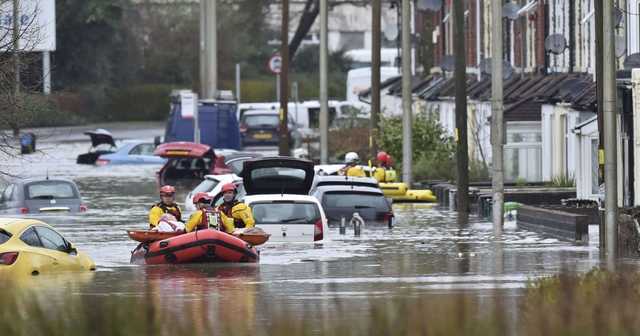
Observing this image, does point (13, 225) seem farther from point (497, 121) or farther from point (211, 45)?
point (211, 45)

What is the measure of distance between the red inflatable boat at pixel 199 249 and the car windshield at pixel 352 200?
8570mm

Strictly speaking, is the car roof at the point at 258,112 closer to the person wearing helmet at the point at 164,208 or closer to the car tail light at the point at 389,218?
the car tail light at the point at 389,218

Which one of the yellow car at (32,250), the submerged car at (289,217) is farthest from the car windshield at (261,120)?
the yellow car at (32,250)

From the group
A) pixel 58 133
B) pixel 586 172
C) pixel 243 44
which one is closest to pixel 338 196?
pixel 586 172

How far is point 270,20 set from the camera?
362 feet

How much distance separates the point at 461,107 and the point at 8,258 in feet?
57.6

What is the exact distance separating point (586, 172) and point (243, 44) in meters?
63.4

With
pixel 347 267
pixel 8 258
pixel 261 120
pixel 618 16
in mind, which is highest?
pixel 618 16

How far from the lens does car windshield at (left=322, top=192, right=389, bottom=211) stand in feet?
119

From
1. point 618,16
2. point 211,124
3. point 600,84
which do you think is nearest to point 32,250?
point 600,84

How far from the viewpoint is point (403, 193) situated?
148 ft

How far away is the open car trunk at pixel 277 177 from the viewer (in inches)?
1403

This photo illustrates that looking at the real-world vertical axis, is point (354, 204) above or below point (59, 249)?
above

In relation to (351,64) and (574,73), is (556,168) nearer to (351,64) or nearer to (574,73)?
(574,73)
